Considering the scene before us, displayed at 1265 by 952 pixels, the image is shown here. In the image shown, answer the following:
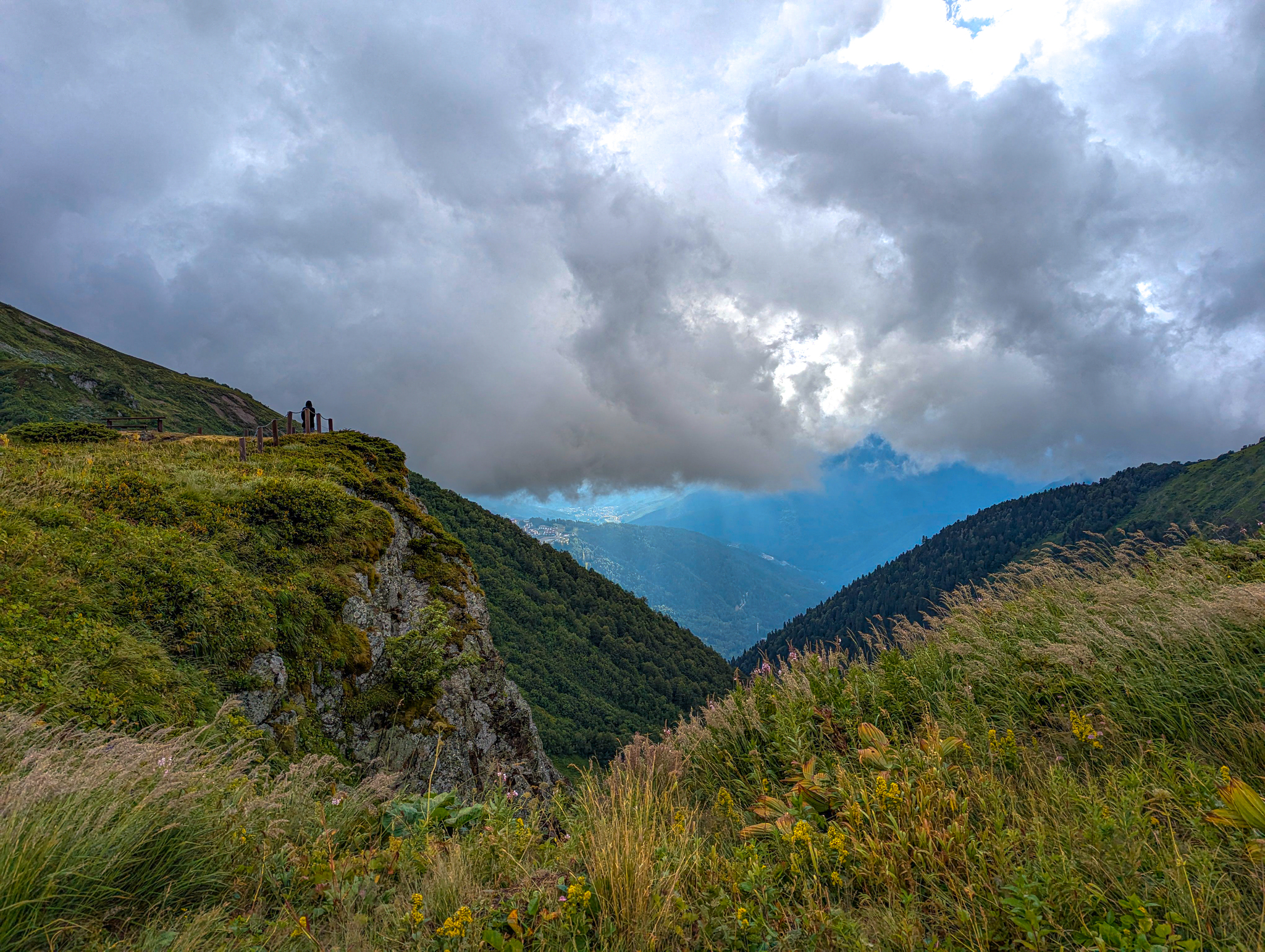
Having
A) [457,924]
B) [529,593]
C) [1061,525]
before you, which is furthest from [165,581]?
[1061,525]

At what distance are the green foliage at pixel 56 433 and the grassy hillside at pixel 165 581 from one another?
6463 mm

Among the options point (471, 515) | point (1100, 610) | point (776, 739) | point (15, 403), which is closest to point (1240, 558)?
point (1100, 610)

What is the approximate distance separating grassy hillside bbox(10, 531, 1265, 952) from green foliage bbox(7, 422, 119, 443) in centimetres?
2096

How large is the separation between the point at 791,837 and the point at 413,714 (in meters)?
8.43

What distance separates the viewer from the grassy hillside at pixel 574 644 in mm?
83062

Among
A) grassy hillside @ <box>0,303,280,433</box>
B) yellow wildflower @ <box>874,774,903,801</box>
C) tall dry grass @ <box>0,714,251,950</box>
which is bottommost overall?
yellow wildflower @ <box>874,774,903,801</box>

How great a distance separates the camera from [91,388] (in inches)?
2477

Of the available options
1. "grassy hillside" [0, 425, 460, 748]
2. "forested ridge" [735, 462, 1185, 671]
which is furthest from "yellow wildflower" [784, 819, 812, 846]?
"forested ridge" [735, 462, 1185, 671]

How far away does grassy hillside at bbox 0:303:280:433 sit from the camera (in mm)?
52344

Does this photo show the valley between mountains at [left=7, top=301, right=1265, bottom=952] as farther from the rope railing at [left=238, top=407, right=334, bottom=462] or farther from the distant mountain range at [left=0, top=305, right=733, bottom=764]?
the distant mountain range at [left=0, top=305, right=733, bottom=764]

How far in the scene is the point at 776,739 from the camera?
5023 millimetres

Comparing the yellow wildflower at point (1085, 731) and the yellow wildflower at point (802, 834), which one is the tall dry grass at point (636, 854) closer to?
the yellow wildflower at point (802, 834)

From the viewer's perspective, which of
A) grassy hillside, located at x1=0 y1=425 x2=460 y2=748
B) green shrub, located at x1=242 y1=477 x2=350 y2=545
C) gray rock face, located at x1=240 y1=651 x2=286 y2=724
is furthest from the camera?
green shrub, located at x1=242 y1=477 x2=350 y2=545

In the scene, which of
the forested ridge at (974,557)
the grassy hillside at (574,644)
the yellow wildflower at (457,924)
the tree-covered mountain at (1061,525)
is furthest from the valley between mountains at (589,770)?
the forested ridge at (974,557)
